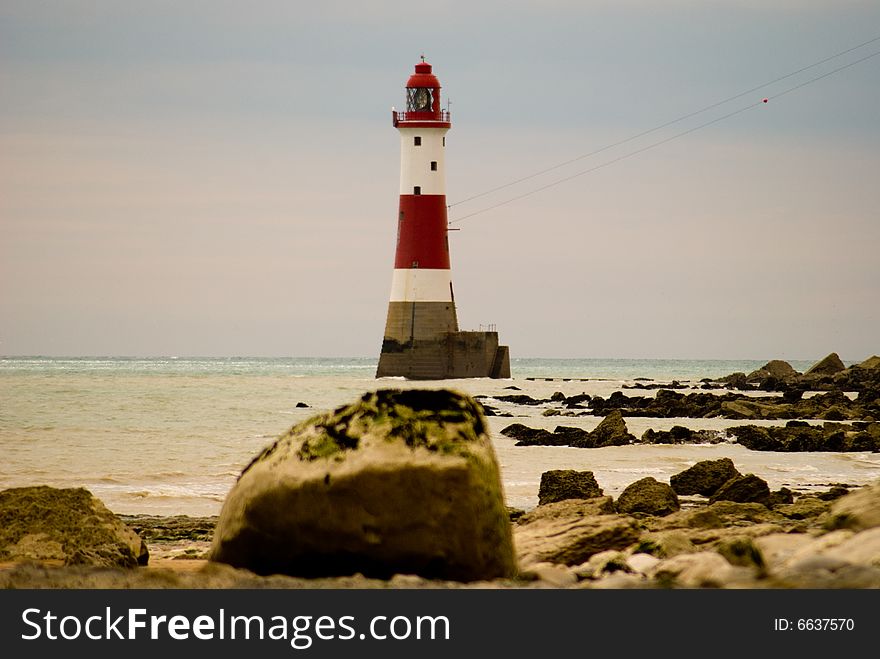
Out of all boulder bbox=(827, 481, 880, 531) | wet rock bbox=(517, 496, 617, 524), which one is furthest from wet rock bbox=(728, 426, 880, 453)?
boulder bbox=(827, 481, 880, 531)

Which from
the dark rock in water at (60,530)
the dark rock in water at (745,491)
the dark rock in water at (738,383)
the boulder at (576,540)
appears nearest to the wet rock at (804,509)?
the dark rock in water at (745,491)

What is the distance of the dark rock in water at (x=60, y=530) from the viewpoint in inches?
298

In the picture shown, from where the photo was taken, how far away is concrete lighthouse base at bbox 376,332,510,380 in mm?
39500

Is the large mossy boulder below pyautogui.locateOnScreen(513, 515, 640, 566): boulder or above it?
above

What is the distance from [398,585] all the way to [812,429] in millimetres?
16075

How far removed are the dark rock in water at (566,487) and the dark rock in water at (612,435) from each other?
778cm

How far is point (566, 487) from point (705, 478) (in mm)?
1463

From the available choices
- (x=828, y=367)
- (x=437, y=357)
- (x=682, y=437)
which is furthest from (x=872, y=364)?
(x=682, y=437)

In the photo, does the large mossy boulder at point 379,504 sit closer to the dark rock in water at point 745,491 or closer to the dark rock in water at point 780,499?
the dark rock in water at point 780,499

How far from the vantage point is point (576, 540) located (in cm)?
708

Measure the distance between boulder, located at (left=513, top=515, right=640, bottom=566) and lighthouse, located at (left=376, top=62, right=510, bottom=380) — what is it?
31099 millimetres

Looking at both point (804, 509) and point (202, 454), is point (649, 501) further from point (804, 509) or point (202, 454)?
point (202, 454)

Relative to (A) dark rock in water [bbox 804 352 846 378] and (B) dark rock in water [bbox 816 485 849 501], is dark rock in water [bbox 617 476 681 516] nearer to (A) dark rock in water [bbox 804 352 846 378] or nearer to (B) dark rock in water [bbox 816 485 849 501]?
(B) dark rock in water [bbox 816 485 849 501]
